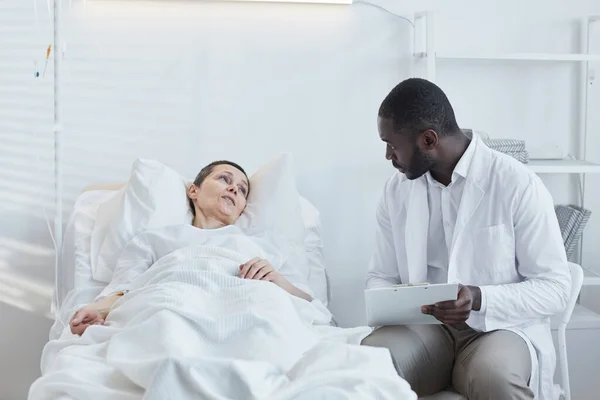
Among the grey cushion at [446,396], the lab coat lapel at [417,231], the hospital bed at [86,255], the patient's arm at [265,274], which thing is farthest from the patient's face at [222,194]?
the grey cushion at [446,396]

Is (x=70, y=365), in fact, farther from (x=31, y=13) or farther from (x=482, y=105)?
(x=482, y=105)

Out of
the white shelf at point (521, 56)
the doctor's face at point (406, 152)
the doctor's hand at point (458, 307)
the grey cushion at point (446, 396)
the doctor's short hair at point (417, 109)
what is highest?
the white shelf at point (521, 56)

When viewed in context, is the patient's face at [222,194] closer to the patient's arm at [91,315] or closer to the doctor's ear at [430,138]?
the patient's arm at [91,315]

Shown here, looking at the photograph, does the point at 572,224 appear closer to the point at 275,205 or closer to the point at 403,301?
the point at 275,205

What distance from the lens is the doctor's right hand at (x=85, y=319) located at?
75.8 inches

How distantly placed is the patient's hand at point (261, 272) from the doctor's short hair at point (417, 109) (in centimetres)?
48

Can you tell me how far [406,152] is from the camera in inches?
75.9

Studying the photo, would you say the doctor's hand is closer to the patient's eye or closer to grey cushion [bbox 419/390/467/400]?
grey cushion [bbox 419/390/467/400]

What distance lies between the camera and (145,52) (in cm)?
272

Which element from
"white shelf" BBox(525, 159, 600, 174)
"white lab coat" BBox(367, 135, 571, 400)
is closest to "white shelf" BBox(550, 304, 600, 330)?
"white shelf" BBox(525, 159, 600, 174)

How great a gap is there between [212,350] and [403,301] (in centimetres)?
43

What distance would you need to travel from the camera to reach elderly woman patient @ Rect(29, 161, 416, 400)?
1.42 m

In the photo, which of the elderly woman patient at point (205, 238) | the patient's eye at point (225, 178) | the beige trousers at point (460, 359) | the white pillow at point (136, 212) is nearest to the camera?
the beige trousers at point (460, 359)

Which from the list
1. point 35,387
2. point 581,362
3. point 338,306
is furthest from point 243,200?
point 581,362
